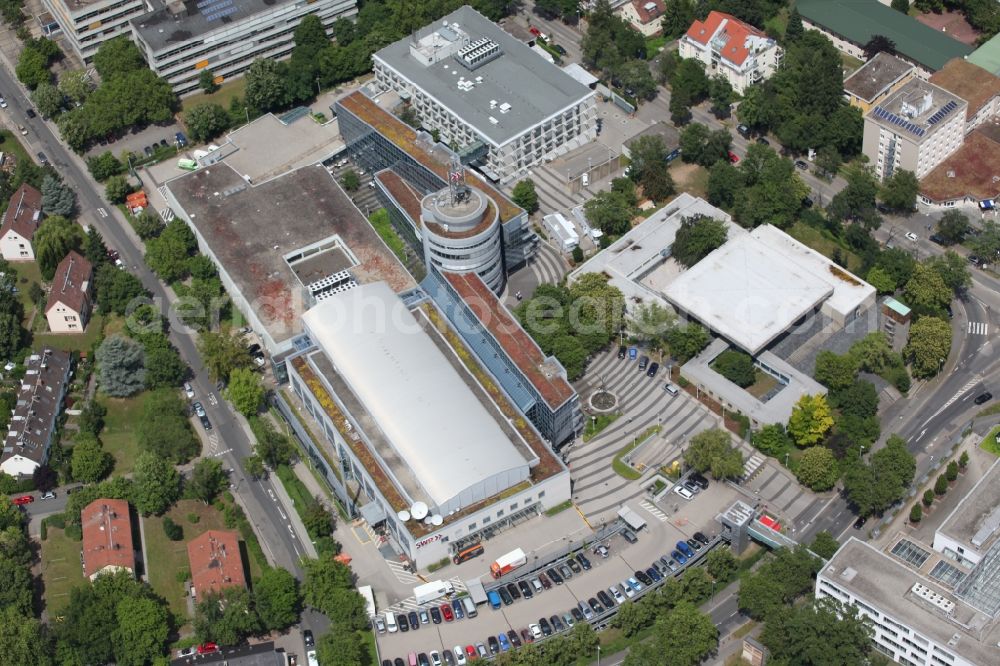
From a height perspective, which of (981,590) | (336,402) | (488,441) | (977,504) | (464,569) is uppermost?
(336,402)

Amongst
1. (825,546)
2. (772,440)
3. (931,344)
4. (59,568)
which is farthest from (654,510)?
(59,568)

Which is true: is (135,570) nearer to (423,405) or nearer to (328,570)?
(328,570)

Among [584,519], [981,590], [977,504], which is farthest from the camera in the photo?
[584,519]

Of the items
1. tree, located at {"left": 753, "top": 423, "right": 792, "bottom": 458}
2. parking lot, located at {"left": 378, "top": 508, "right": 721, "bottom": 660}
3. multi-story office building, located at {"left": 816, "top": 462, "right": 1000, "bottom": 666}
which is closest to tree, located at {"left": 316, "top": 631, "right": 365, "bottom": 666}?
parking lot, located at {"left": 378, "top": 508, "right": 721, "bottom": 660}

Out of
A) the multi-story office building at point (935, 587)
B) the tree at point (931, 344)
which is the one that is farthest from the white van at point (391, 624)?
the tree at point (931, 344)

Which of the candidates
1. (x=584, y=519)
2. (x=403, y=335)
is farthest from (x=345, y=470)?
(x=584, y=519)

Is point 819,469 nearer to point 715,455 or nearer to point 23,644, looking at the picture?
point 715,455

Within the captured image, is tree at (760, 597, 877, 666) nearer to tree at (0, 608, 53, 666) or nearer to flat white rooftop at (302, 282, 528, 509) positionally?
flat white rooftop at (302, 282, 528, 509)
